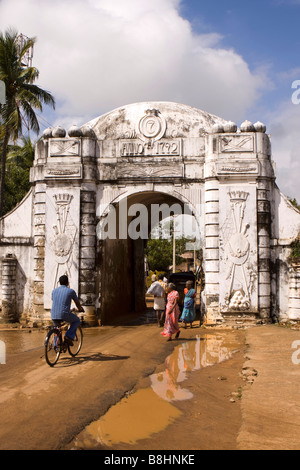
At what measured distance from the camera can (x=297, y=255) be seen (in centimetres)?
1221

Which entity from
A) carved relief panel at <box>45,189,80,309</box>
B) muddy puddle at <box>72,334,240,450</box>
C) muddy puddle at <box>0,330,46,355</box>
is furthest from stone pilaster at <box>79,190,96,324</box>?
muddy puddle at <box>72,334,240,450</box>

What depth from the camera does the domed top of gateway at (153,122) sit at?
1312cm

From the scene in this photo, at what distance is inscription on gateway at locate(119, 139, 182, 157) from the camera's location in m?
13.0

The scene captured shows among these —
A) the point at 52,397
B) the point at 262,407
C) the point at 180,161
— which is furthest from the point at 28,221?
the point at 262,407

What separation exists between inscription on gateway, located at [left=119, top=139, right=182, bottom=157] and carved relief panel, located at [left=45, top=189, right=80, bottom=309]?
6.18ft

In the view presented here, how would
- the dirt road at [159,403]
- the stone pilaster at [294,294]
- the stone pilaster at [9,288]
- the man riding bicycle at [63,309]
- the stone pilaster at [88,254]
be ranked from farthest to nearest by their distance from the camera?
the stone pilaster at [9,288], the stone pilaster at [88,254], the stone pilaster at [294,294], the man riding bicycle at [63,309], the dirt road at [159,403]

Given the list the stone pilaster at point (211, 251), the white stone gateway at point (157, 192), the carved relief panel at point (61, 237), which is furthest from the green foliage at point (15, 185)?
the stone pilaster at point (211, 251)

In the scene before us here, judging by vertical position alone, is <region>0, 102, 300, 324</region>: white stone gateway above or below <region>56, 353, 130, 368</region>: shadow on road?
above

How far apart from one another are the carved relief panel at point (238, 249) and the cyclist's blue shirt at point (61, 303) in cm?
550

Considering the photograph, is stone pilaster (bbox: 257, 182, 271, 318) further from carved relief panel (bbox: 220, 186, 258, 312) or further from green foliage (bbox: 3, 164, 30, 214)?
green foliage (bbox: 3, 164, 30, 214)

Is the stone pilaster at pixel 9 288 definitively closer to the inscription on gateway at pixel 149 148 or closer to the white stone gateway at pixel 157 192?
the white stone gateway at pixel 157 192

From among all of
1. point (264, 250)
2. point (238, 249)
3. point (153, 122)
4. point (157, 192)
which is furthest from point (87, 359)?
point (153, 122)

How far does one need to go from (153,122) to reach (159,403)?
9290mm

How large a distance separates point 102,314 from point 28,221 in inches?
143
